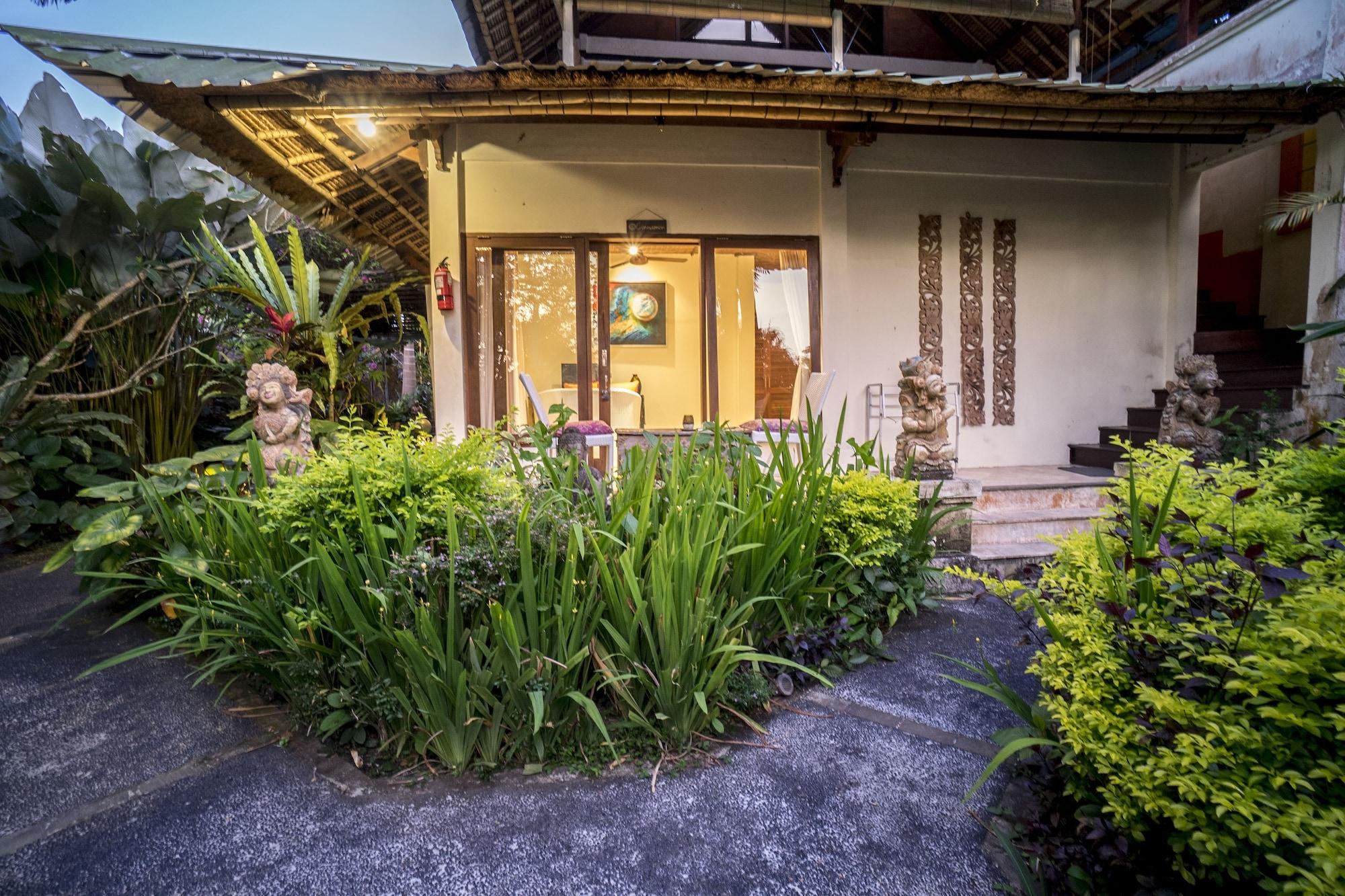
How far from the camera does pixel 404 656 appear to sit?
1.64 metres

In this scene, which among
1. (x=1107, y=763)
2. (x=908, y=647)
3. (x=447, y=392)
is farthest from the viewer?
(x=447, y=392)

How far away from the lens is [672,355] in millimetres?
6910

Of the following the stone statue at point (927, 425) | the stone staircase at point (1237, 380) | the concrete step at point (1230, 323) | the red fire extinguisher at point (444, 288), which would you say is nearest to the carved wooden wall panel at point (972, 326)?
the stone staircase at point (1237, 380)

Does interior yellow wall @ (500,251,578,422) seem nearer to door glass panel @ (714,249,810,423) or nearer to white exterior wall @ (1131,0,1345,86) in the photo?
door glass panel @ (714,249,810,423)

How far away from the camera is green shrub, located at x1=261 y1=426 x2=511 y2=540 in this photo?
190 cm

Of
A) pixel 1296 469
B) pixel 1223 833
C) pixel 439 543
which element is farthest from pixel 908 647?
pixel 439 543

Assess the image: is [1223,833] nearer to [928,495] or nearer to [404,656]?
[404,656]

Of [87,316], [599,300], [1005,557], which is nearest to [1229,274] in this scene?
[1005,557]

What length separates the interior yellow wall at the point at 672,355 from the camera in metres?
5.81

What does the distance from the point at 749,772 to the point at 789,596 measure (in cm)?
69

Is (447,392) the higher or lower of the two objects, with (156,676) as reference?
higher

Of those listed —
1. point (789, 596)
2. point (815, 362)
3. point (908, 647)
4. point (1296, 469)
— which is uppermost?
point (815, 362)

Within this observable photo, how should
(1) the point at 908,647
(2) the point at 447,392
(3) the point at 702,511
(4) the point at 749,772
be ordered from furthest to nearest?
(2) the point at 447,392
(1) the point at 908,647
(3) the point at 702,511
(4) the point at 749,772

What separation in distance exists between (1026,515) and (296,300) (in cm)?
567
